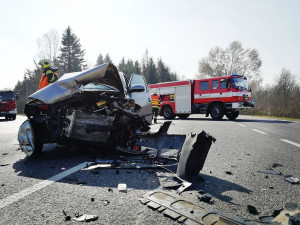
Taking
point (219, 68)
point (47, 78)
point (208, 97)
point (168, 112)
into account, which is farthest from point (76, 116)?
point (219, 68)

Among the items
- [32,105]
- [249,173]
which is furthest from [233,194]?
[32,105]

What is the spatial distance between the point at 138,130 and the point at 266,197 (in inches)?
110

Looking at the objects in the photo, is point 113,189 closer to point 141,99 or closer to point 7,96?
point 141,99

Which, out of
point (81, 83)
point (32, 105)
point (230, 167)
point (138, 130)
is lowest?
point (230, 167)

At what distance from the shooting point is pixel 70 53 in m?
49.5

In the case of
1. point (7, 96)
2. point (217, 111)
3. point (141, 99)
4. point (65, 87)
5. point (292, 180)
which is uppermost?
point (7, 96)

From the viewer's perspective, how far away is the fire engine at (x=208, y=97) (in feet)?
48.6

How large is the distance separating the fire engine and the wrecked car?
12.1m

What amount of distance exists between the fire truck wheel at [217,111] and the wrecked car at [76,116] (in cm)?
1225

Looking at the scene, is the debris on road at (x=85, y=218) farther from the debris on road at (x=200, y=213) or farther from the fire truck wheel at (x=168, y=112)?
the fire truck wheel at (x=168, y=112)

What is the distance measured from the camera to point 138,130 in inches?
178

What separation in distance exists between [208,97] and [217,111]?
3.94 ft

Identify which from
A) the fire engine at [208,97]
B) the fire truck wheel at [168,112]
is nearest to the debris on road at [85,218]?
the fire engine at [208,97]

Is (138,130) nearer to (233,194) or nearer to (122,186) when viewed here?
(122,186)
